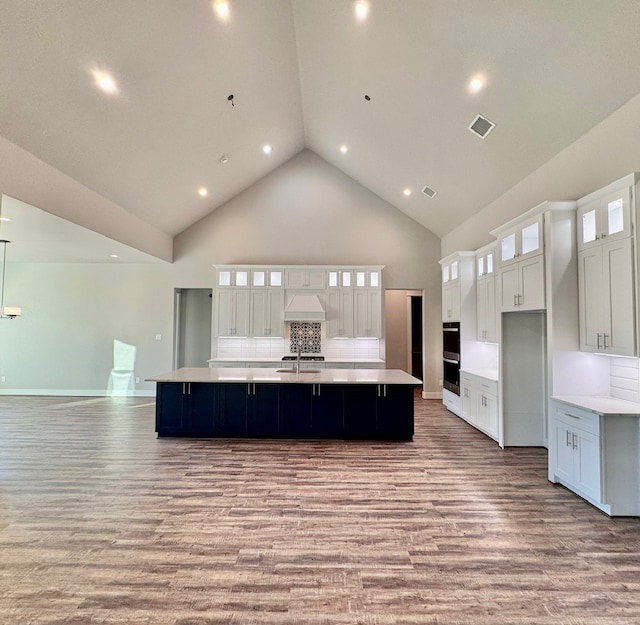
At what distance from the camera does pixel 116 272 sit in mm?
7785

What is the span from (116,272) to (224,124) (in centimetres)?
423

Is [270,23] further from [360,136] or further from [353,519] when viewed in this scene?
[353,519]

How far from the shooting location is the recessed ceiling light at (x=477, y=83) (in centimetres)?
374

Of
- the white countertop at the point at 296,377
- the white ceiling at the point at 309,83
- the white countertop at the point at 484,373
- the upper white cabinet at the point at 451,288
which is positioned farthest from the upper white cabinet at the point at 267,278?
the white countertop at the point at 484,373

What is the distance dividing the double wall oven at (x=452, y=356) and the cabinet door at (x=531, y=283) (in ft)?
6.60

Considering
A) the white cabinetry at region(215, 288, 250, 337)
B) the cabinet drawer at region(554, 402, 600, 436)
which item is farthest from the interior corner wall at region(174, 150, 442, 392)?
the cabinet drawer at region(554, 402, 600, 436)

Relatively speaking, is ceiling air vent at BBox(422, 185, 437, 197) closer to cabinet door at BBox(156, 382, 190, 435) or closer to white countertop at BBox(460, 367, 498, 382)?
white countertop at BBox(460, 367, 498, 382)

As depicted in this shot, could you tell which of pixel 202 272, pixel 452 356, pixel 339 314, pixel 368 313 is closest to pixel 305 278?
pixel 339 314

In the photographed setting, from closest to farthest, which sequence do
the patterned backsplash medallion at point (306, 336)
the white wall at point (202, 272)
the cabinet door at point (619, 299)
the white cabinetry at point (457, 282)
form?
the cabinet door at point (619, 299) < the white cabinetry at point (457, 282) < the patterned backsplash medallion at point (306, 336) < the white wall at point (202, 272)

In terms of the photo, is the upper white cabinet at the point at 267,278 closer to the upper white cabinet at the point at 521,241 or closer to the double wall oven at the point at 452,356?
the double wall oven at the point at 452,356

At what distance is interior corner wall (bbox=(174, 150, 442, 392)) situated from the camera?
785 centimetres

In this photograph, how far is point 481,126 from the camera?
438 centimetres

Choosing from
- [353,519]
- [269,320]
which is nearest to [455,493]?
[353,519]

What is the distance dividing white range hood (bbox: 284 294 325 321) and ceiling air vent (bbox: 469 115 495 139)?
12.5 feet
